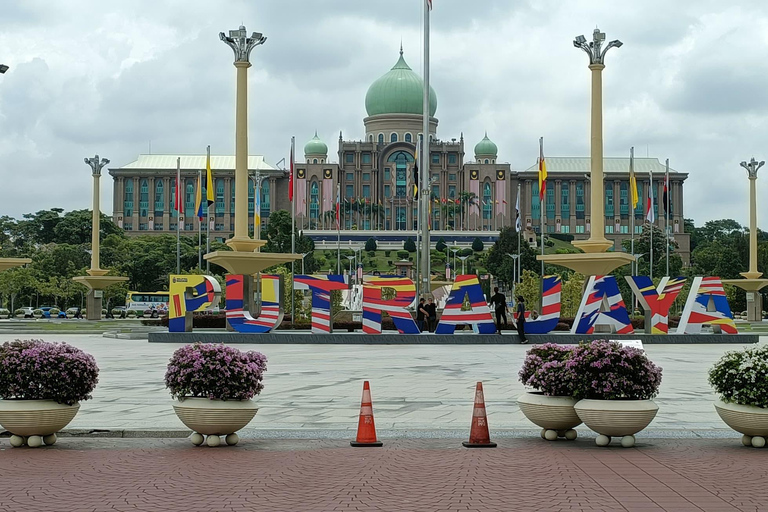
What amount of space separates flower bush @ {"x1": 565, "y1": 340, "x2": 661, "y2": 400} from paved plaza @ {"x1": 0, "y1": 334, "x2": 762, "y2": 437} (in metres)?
1.43

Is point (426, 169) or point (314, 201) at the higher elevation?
point (314, 201)

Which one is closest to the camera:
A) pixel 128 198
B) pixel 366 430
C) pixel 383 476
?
pixel 383 476

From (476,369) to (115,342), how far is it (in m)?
19.3

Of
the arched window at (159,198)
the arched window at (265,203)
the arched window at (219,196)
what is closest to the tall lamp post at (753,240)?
the arched window at (265,203)

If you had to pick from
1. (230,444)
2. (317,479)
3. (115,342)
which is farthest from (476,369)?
(115,342)

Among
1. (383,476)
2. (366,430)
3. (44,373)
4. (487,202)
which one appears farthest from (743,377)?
(487,202)

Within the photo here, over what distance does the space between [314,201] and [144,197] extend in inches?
1147

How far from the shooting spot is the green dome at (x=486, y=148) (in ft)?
533

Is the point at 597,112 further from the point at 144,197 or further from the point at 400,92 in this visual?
the point at 144,197

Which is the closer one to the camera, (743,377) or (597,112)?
(743,377)

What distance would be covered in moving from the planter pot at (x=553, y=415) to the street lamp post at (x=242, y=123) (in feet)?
92.5

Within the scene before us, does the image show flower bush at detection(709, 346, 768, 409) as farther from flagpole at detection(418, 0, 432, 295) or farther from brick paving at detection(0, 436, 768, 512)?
flagpole at detection(418, 0, 432, 295)

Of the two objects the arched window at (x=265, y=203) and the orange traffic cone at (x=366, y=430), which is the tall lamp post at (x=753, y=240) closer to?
the orange traffic cone at (x=366, y=430)

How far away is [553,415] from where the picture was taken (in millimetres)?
12992
